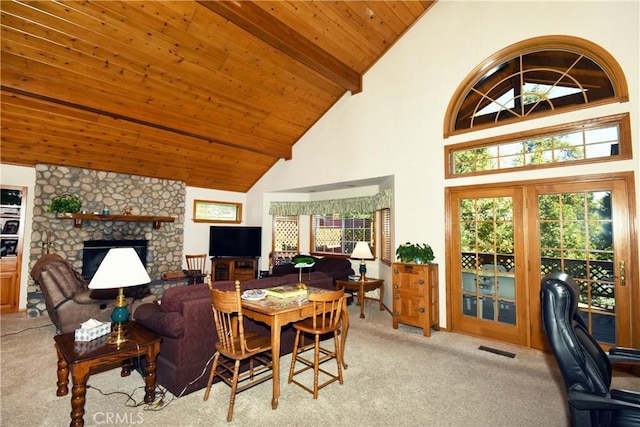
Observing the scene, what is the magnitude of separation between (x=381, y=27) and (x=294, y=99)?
1914mm

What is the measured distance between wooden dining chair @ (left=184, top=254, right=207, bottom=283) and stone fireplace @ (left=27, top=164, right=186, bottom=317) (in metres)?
0.26

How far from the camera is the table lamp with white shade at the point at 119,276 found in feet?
7.26

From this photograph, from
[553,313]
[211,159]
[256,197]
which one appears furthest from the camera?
[256,197]

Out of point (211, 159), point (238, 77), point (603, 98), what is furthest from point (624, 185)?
point (211, 159)

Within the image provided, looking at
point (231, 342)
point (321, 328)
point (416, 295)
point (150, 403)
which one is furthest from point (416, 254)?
point (150, 403)

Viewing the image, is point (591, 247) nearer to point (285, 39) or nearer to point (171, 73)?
point (285, 39)

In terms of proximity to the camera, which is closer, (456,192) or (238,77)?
(456,192)

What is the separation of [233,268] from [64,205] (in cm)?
347

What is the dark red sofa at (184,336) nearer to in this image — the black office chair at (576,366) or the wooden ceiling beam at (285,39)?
the black office chair at (576,366)

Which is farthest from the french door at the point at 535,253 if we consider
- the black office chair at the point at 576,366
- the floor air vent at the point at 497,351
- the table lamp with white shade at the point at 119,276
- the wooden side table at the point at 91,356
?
the table lamp with white shade at the point at 119,276

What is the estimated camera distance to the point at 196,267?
23.6 ft

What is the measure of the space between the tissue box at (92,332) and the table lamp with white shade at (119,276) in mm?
107

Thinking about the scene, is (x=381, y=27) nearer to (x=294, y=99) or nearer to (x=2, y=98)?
(x=294, y=99)

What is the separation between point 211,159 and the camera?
21.3ft
